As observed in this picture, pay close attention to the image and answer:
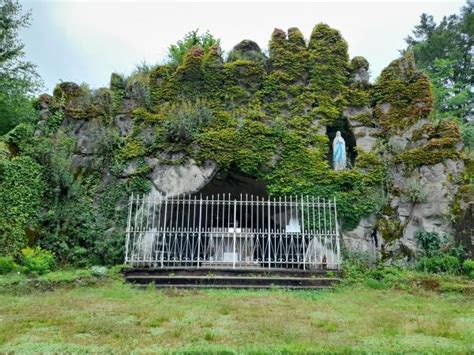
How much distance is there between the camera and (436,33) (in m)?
26.2

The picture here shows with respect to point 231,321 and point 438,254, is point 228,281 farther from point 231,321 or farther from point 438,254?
point 438,254

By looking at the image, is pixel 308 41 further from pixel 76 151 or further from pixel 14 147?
pixel 14 147

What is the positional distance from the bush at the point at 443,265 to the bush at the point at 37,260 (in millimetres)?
8816

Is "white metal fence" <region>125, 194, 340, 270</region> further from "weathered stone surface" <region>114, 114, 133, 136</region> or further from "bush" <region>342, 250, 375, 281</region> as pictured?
"weathered stone surface" <region>114, 114, 133, 136</region>

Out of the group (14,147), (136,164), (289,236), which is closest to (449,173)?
(289,236)

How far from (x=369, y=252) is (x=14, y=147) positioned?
387 inches

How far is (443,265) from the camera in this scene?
33.7ft

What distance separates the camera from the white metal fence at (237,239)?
431 inches

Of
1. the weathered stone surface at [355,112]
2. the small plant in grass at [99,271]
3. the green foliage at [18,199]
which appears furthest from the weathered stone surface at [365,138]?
the green foliage at [18,199]

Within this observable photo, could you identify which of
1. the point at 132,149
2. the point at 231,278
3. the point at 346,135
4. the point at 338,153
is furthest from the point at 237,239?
the point at 346,135

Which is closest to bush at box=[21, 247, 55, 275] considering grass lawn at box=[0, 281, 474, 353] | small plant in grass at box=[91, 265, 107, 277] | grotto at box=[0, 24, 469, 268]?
grotto at box=[0, 24, 469, 268]

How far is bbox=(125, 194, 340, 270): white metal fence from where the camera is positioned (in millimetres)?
10945

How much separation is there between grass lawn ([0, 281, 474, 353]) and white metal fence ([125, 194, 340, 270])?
1923 millimetres

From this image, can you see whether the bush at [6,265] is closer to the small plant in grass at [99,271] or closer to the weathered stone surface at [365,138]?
the small plant in grass at [99,271]
